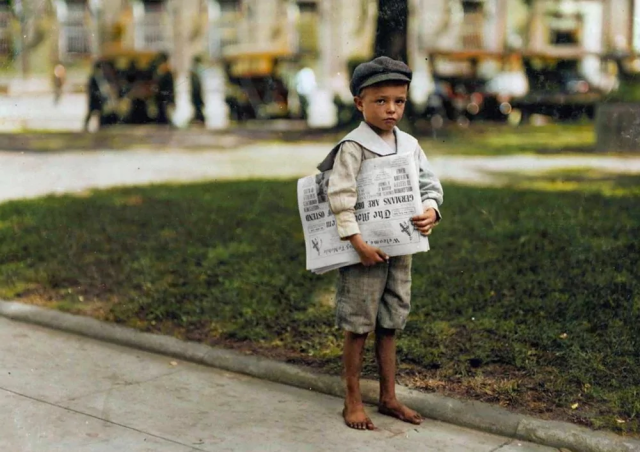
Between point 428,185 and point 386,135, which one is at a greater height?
point 386,135

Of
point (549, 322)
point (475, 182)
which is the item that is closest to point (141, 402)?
point (549, 322)

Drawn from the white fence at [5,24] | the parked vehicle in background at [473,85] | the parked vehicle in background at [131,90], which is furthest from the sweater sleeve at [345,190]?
the parked vehicle in background at [473,85]

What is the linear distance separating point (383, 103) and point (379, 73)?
136mm

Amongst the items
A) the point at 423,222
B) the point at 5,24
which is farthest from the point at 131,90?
the point at 423,222

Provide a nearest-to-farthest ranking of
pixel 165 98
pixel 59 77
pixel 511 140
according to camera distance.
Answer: pixel 511 140, pixel 165 98, pixel 59 77

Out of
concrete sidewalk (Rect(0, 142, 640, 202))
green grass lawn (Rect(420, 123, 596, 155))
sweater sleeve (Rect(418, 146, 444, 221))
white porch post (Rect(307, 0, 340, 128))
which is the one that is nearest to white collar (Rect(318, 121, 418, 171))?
sweater sleeve (Rect(418, 146, 444, 221))

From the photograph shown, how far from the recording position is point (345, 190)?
4.08 metres

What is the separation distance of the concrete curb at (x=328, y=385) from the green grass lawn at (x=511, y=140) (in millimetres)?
10034

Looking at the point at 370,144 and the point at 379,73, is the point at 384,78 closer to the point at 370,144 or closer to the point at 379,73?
the point at 379,73

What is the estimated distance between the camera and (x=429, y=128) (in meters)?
21.2

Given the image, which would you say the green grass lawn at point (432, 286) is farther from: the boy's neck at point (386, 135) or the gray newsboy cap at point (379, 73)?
the gray newsboy cap at point (379, 73)

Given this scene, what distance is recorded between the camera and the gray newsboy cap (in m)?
4.05

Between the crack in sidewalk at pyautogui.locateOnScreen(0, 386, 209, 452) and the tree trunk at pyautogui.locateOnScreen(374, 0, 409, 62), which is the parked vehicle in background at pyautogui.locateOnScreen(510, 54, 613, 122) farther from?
the crack in sidewalk at pyautogui.locateOnScreen(0, 386, 209, 452)

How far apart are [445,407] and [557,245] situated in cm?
290
